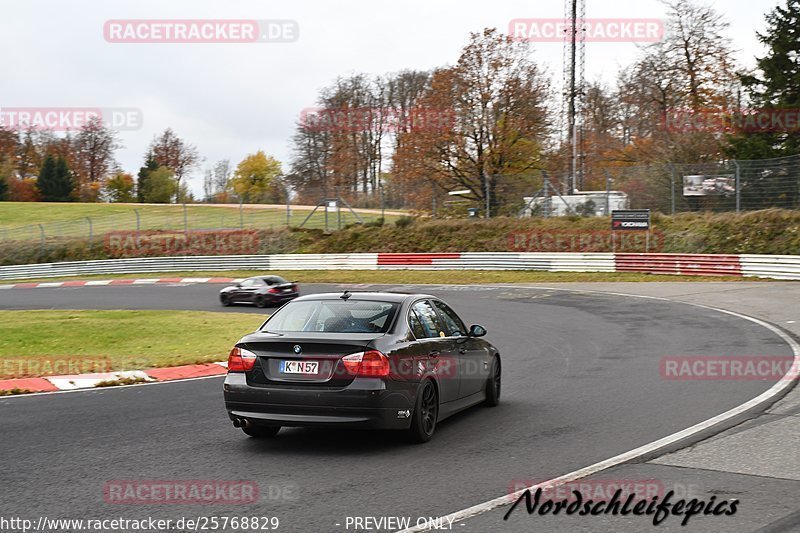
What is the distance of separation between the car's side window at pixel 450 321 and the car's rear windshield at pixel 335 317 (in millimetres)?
1067

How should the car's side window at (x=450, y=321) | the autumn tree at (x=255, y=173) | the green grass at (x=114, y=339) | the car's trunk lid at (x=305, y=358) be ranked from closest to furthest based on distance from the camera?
the car's trunk lid at (x=305, y=358) < the car's side window at (x=450, y=321) < the green grass at (x=114, y=339) < the autumn tree at (x=255, y=173)

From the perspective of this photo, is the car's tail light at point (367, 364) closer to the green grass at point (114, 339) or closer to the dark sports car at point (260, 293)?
the green grass at point (114, 339)

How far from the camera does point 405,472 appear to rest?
6711mm

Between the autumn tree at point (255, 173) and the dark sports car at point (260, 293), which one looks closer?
the dark sports car at point (260, 293)

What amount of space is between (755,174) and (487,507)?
32744 millimetres

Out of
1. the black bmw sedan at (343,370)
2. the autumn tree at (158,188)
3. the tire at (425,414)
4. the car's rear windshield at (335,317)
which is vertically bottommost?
the tire at (425,414)

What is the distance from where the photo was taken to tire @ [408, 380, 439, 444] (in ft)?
25.2

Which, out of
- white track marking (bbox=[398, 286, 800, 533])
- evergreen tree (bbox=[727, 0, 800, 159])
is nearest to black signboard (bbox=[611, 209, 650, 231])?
evergreen tree (bbox=[727, 0, 800, 159])

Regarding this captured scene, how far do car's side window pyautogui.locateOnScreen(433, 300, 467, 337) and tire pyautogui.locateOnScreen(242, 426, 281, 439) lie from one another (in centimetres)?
213

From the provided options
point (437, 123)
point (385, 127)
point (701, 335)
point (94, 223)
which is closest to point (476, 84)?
point (437, 123)

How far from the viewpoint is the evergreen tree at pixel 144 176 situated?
94175 mm

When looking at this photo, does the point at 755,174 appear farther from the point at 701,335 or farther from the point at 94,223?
the point at 94,223

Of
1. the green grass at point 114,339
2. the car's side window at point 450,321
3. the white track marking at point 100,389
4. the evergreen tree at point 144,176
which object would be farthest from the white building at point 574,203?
the evergreen tree at point 144,176

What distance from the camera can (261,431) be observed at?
8.10m
